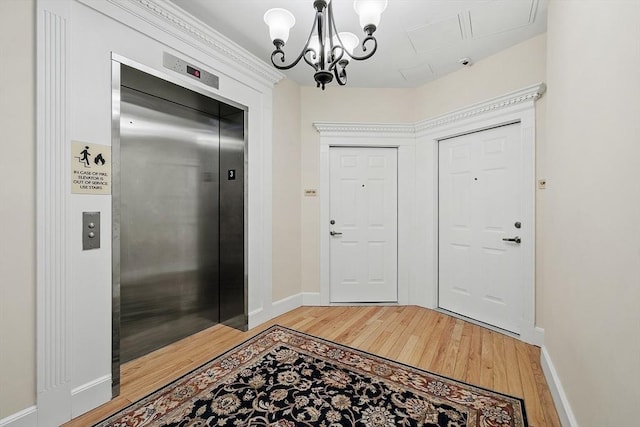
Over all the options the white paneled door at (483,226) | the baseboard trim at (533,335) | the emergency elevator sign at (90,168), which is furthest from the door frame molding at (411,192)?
the emergency elevator sign at (90,168)

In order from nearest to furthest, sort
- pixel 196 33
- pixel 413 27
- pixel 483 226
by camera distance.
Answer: pixel 196 33, pixel 413 27, pixel 483 226

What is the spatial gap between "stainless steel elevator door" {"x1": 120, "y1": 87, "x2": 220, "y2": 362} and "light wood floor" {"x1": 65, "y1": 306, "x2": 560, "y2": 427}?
298 millimetres

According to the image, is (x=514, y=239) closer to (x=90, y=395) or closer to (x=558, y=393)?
(x=558, y=393)

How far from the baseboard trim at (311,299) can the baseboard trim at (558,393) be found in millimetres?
2241

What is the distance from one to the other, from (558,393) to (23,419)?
9.73 ft

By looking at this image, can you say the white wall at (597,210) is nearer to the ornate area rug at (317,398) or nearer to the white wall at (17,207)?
the ornate area rug at (317,398)

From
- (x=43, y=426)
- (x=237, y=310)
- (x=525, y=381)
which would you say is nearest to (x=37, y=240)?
(x=43, y=426)

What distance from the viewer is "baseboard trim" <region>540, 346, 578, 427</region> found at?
1.48 m

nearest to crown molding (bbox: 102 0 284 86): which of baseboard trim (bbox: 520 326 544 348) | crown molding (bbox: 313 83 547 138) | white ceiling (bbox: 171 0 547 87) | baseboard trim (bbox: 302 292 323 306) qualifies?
white ceiling (bbox: 171 0 547 87)

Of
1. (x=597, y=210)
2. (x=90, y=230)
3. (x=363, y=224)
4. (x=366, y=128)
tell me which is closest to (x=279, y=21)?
(x=90, y=230)

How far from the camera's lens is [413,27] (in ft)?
7.95

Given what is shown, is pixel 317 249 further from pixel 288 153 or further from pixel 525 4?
pixel 525 4

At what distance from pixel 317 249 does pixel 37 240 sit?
2.57m

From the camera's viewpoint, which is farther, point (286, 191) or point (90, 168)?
point (286, 191)
